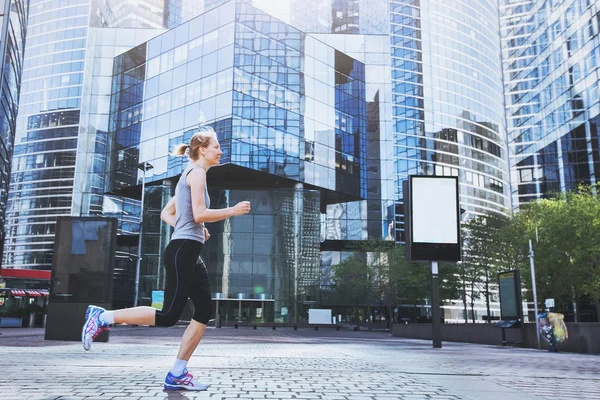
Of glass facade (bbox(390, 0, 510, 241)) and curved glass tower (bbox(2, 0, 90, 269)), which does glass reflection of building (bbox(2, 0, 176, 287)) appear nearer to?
curved glass tower (bbox(2, 0, 90, 269))

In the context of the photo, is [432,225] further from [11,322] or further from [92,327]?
[11,322]

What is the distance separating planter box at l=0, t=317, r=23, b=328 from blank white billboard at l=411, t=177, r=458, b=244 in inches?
866

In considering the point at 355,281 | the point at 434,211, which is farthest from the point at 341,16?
the point at 434,211

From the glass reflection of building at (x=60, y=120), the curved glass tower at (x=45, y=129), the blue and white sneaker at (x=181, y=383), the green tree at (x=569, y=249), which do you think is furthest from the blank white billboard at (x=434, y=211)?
the curved glass tower at (x=45, y=129)

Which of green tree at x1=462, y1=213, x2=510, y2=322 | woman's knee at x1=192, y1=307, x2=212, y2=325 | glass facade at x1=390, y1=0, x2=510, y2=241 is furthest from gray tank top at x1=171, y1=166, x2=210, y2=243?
glass facade at x1=390, y1=0, x2=510, y2=241

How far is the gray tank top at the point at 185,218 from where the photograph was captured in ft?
14.6

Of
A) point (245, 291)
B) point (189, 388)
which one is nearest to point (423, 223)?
point (189, 388)

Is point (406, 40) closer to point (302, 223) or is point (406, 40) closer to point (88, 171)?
point (302, 223)

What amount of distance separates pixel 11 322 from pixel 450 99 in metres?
64.2

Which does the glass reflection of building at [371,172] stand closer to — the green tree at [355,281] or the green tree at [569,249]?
the green tree at [355,281]

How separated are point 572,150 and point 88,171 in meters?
53.2

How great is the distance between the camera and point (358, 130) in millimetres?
56688

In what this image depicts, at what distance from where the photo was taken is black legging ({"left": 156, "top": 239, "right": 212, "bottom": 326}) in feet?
14.2

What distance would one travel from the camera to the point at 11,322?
2775 cm
